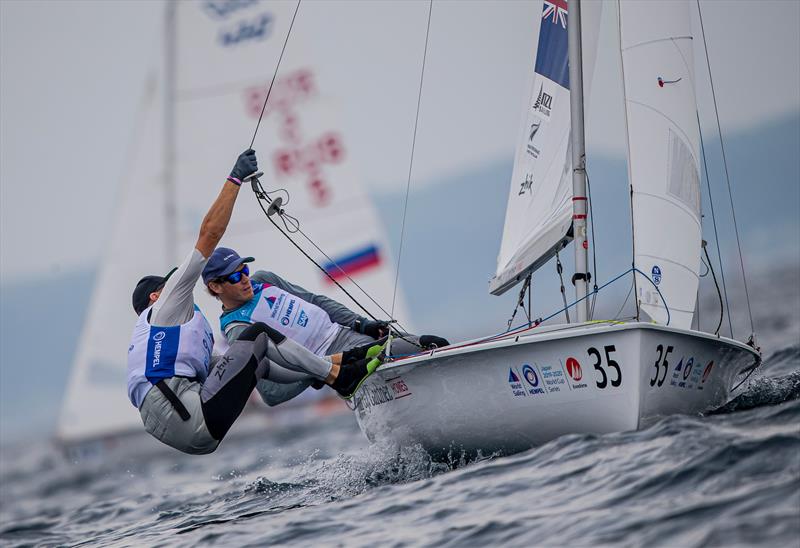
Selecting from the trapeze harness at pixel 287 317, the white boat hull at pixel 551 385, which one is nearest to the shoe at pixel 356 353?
the white boat hull at pixel 551 385

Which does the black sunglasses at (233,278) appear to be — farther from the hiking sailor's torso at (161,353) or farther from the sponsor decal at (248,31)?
the sponsor decal at (248,31)

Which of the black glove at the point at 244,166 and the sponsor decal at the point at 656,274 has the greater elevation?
the black glove at the point at 244,166

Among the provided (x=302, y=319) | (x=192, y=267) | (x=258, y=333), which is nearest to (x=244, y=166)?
(x=192, y=267)

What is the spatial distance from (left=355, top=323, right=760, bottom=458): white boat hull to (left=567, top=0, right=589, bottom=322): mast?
0.56 m

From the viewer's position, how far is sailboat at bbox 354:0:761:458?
457 centimetres

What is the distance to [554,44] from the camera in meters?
6.30

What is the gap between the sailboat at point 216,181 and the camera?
34.7ft

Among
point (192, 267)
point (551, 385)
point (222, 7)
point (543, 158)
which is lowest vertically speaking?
point (551, 385)

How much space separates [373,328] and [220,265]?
0.92 metres

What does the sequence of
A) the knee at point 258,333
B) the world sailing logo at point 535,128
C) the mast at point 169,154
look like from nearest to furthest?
the knee at point 258,333 < the world sailing logo at point 535,128 < the mast at point 169,154

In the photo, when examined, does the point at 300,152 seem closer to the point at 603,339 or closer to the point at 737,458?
the point at 603,339

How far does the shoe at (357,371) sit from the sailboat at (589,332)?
0.07 meters

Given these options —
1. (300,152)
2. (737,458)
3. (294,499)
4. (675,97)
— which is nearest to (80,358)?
(300,152)

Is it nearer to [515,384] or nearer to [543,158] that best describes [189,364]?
[515,384]
